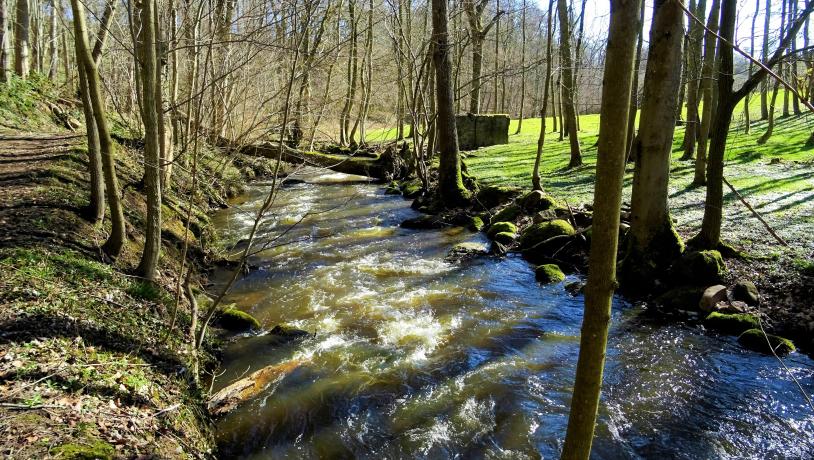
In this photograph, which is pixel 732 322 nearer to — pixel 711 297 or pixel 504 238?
pixel 711 297

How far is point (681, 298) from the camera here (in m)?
7.59

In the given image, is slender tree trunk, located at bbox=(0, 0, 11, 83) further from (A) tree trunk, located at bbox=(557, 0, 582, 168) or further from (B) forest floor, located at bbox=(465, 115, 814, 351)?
(A) tree trunk, located at bbox=(557, 0, 582, 168)

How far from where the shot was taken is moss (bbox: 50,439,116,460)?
3.12 metres

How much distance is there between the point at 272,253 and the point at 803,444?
29.8ft

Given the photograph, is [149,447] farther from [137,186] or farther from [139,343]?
[137,186]

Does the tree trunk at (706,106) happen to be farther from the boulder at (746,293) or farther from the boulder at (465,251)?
the boulder at (465,251)

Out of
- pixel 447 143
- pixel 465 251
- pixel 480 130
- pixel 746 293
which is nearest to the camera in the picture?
pixel 746 293

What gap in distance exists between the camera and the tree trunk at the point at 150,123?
197 inches

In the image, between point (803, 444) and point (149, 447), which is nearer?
point (149, 447)

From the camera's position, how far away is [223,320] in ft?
23.4

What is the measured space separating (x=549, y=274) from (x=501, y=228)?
2.83 meters

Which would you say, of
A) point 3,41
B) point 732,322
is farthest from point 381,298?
point 3,41

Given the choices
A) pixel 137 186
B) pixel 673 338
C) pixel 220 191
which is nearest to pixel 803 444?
pixel 673 338

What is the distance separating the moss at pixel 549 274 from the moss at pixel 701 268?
202 centimetres
